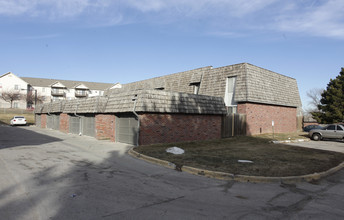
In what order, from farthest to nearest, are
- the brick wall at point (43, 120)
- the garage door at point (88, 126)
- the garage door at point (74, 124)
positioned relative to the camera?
the brick wall at point (43, 120) < the garage door at point (74, 124) < the garage door at point (88, 126)

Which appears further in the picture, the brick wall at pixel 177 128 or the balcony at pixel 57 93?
the balcony at pixel 57 93

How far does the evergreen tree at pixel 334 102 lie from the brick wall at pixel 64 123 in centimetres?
3213

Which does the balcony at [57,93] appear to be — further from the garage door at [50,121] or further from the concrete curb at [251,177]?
the concrete curb at [251,177]

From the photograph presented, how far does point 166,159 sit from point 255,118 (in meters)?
15.1

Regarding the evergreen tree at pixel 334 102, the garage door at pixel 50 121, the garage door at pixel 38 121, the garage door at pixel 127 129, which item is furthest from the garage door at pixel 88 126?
the evergreen tree at pixel 334 102

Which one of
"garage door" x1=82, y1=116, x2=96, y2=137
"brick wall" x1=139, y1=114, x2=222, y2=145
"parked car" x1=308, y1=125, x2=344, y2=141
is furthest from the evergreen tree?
"garage door" x1=82, y1=116, x2=96, y2=137

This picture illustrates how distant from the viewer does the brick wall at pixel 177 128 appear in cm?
1424

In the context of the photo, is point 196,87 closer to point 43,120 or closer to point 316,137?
point 316,137

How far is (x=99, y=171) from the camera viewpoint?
26.5 ft

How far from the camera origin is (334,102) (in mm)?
30594

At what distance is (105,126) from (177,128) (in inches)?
230

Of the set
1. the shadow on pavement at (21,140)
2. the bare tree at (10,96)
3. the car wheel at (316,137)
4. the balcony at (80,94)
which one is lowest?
the shadow on pavement at (21,140)

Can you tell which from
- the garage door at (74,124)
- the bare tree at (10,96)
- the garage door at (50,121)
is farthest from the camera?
the bare tree at (10,96)

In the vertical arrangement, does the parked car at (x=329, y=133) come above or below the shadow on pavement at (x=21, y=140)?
above
